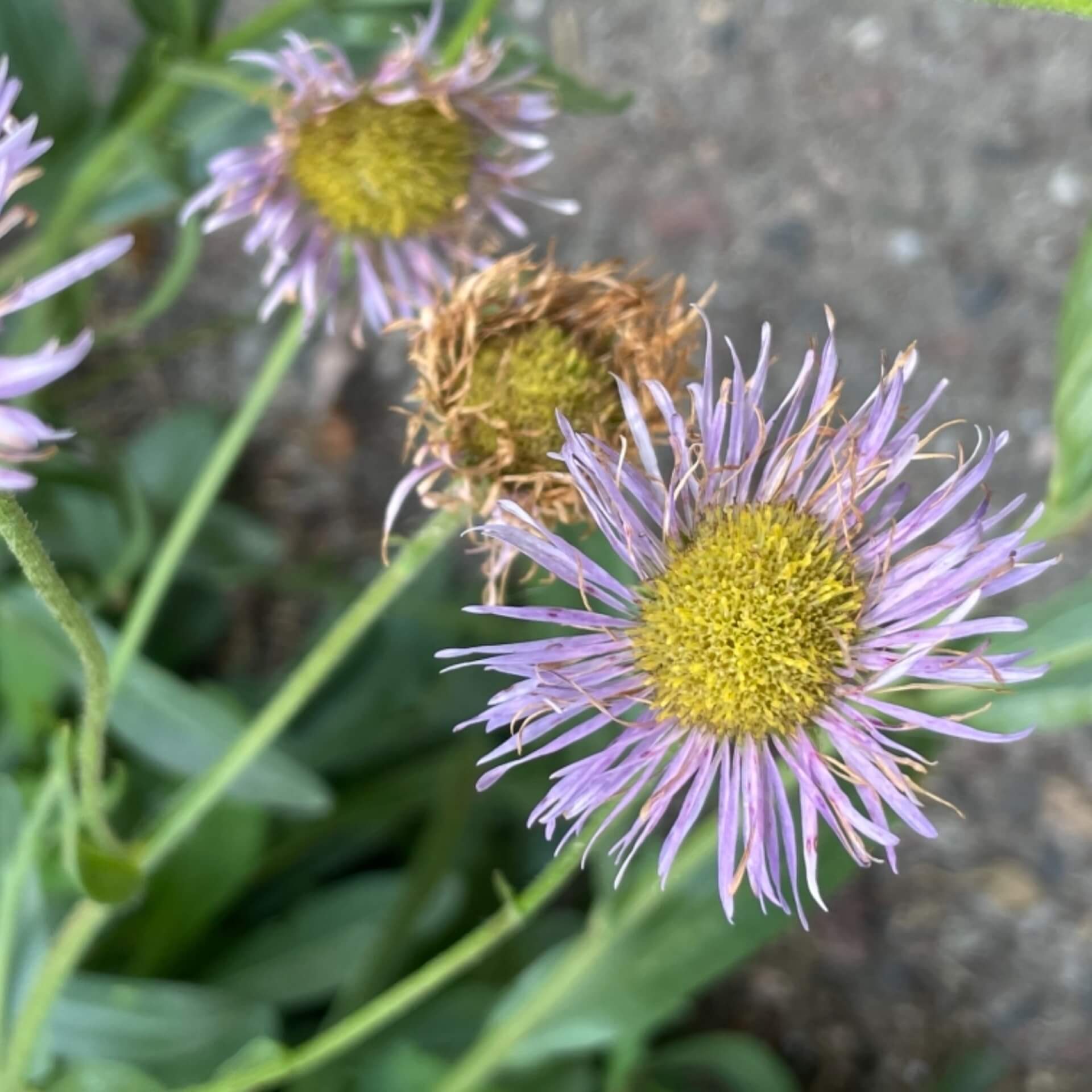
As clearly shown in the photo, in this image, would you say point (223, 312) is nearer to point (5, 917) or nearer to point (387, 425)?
point (387, 425)

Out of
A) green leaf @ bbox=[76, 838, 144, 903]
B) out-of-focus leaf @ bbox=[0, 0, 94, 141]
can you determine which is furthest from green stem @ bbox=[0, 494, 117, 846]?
out-of-focus leaf @ bbox=[0, 0, 94, 141]

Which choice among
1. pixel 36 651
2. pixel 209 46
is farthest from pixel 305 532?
pixel 209 46

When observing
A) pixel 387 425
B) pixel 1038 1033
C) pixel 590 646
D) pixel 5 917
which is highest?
pixel 590 646

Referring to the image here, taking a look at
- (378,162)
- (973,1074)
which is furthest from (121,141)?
(973,1074)

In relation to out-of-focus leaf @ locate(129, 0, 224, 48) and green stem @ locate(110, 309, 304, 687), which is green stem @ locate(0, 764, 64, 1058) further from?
out-of-focus leaf @ locate(129, 0, 224, 48)

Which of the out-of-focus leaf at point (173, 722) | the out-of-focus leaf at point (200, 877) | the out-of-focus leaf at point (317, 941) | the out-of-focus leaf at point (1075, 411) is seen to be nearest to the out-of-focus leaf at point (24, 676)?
the out-of-focus leaf at point (173, 722)

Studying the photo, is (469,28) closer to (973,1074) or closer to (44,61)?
(44,61)
